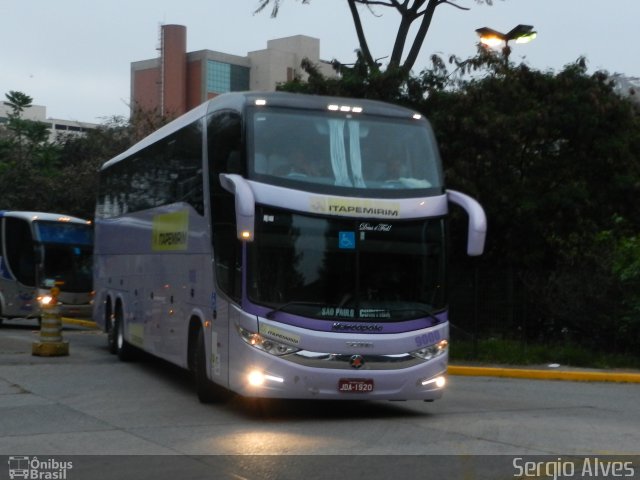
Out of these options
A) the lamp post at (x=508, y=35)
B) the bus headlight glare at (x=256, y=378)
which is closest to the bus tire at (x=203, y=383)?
the bus headlight glare at (x=256, y=378)

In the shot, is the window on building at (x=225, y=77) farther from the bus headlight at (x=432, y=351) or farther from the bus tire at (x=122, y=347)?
the bus headlight at (x=432, y=351)

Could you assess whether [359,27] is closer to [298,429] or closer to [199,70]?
[298,429]

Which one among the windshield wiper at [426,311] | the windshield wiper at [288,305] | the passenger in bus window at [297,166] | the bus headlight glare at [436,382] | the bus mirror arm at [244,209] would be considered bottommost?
the bus headlight glare at [436,382]

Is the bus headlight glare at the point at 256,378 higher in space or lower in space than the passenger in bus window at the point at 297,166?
lower

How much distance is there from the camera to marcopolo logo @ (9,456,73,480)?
30.1 feet

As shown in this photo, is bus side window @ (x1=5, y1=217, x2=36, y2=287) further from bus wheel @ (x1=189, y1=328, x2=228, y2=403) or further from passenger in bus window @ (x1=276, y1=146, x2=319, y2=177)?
passenger in bus window @ (x1=276, y1=146, x2=319, y2=177)

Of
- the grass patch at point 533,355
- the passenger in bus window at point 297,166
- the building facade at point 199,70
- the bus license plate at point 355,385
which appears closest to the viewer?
the bus license plate at point 355,385

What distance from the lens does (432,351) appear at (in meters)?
13.0

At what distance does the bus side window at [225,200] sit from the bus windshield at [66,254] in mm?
18246

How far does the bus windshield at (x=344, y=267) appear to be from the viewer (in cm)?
1248

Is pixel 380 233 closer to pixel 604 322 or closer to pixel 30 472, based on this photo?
pixel 30 472

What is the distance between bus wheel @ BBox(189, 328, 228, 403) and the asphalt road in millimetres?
190

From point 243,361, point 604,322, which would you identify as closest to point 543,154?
point 604,322

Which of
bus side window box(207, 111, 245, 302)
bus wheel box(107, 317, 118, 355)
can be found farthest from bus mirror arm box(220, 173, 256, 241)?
bus wheel box(107, 317, 118, 355)
